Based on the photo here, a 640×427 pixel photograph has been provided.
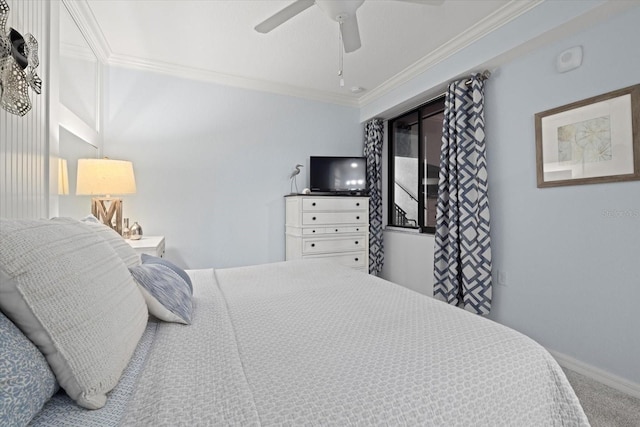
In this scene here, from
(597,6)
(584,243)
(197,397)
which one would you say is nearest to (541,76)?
(597,6)

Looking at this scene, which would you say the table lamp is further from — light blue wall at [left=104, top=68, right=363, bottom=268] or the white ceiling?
the white ceiling

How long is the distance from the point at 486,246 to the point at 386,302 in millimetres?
1709

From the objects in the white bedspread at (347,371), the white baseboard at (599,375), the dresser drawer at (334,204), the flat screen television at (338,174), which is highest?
the flat screen television at (338,174)

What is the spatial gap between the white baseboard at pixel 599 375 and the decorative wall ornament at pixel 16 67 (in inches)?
138

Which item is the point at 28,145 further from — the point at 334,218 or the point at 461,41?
the point at 461,41

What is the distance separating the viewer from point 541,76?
225cm

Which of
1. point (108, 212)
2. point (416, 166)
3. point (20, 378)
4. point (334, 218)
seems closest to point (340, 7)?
point (20, 378)

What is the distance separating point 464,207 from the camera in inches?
106

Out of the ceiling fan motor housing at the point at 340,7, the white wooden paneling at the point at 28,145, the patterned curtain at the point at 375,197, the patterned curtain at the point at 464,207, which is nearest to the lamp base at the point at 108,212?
the white wooden paneling at the point at 28,145

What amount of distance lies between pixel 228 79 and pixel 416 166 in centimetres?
246

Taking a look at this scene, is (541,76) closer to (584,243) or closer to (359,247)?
(584,243)

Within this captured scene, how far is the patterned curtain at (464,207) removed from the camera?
8.49ft

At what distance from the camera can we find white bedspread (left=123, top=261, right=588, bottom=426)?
63 cm

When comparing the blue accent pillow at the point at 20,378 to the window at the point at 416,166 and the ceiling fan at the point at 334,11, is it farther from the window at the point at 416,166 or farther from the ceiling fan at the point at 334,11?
the window at the point at 416,166
